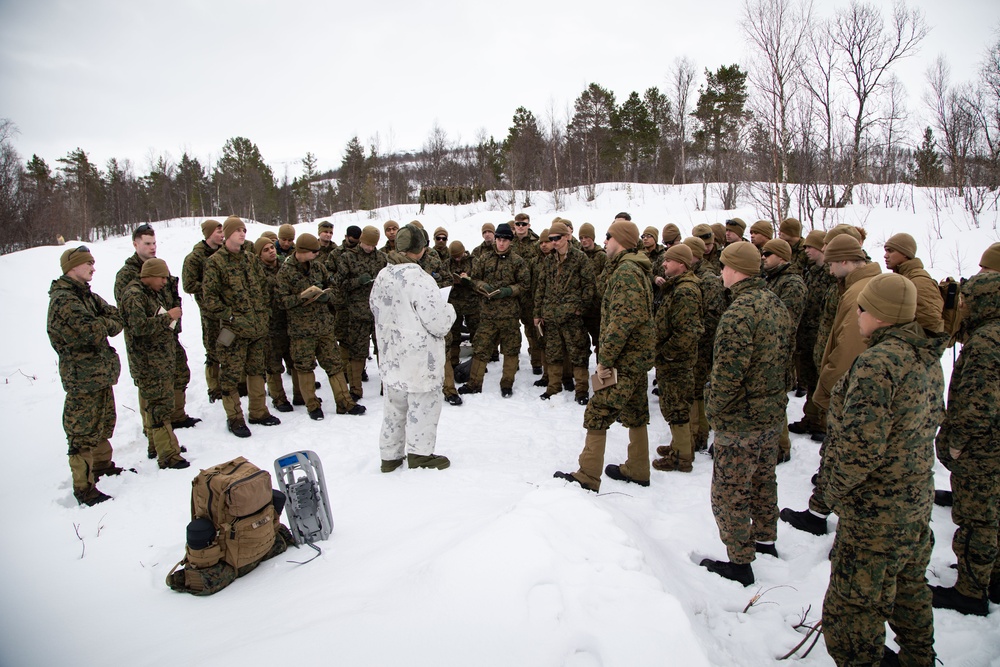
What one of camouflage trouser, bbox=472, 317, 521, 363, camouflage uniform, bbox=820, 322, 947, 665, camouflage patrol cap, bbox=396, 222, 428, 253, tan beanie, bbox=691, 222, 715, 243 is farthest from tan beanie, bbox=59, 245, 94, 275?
tan beanie, bbox=691, 222, 715, 243

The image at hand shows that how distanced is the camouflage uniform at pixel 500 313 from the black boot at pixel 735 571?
4.28 metres

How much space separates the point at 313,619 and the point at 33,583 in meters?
2.46

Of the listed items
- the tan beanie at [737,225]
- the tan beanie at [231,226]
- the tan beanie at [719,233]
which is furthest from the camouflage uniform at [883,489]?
the tan beanie at [231,226]

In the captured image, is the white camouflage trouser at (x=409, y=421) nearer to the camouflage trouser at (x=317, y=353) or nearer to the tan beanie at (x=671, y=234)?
the camouflage trouser at (x=317, y=353)

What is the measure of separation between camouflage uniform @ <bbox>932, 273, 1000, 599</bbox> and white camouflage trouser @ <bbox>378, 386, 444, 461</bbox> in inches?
154

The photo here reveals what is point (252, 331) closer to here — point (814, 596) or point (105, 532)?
point (105, 532)

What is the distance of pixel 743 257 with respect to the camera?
3396 millimetres

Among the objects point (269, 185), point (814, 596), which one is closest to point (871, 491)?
point (814, 596)

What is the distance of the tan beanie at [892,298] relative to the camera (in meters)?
2.36

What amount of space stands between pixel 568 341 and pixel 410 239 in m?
3.01

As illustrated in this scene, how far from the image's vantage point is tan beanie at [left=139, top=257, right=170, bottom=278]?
509cm

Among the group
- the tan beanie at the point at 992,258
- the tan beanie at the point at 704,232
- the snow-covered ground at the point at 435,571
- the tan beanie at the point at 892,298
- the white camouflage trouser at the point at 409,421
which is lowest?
the snow-covered ground at the point at 435,571

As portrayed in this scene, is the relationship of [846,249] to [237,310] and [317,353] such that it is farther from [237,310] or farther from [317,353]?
[237,310]

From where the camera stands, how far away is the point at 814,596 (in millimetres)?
3219
